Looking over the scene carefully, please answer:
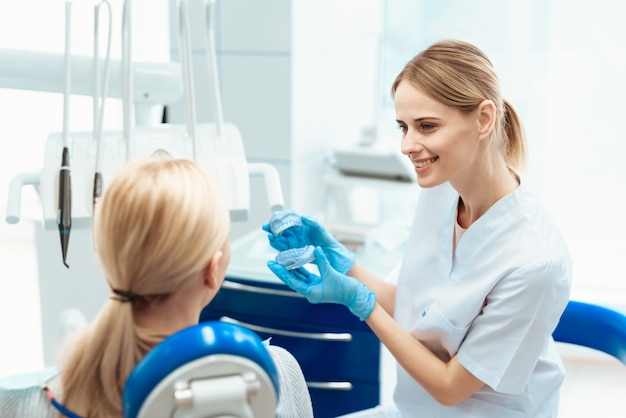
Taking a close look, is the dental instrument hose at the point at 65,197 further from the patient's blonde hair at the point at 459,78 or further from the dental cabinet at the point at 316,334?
the dental cabinet at the point at 316,334

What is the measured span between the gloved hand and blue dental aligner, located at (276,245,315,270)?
0.02 m

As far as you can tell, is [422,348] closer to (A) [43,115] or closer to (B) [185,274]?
(B) [185,274]

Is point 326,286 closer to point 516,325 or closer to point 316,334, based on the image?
point 516,325

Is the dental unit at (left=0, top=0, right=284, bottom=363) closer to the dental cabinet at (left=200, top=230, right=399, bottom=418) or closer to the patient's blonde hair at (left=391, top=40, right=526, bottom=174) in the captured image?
the patient's blonde hair at (left=391, top=40, right=526, bottom=174)

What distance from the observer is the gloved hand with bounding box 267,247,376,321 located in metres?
1.37

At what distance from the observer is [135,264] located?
2.79 ft

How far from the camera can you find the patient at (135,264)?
2.77 feet

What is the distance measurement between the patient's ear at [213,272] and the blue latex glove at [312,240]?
1.38 ft

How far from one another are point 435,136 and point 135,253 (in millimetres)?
687

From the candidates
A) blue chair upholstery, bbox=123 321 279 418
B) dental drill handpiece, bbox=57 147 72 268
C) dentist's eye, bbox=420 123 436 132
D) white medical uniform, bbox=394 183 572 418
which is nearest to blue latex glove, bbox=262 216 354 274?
white medical uniform, bbox=394 183 572 418

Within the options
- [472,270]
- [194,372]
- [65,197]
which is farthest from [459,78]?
[194,372]

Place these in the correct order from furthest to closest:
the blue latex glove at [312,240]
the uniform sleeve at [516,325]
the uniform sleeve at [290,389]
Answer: the blue latex glove at [312,240] < the uniform sleeve at [516,325] < the uniform sleeve at [290,389]

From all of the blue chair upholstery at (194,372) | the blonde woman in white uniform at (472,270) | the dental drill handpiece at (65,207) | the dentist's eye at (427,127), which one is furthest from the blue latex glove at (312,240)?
the blue chair upholstery at (194,372)

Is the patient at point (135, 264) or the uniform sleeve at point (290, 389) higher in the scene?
the patient at point (135, 264)
